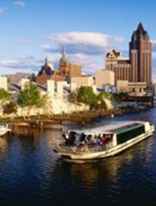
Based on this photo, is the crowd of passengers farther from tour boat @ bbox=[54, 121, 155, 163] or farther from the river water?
the river water

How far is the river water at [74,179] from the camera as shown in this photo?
4397 cm

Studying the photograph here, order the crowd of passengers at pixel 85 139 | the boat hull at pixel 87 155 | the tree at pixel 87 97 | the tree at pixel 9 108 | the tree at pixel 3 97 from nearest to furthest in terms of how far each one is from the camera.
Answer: the boat hull at pixel 87 155, the crowd of passengers at pixel 85 139, the tree at pixel 3 97, the tree at pixel 9 108, the tree at pixel 87 97

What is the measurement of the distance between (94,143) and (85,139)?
1.52 meters

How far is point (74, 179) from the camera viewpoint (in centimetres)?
5119

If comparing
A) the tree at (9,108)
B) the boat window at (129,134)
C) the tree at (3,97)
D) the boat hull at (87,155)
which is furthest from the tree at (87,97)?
the boat hull at (87,155)

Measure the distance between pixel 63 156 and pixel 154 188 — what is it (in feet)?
51.7

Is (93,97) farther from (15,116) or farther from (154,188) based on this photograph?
(154,188)

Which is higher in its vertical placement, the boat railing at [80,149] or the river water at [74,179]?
the boat railing at [80,149]

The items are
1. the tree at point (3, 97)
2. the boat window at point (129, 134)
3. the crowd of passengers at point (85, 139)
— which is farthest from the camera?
the tree at point (3, 97)

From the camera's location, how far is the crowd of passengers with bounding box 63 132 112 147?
208ft

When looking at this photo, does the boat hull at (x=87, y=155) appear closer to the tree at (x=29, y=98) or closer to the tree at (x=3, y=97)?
the tree at (x=3, y=97)

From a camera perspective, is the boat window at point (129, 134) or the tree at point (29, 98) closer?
the boat window at point (129, 134)

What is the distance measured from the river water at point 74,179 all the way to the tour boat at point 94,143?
118 cm

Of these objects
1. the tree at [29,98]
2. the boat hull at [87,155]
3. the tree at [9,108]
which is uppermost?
the tree at [29,98]
